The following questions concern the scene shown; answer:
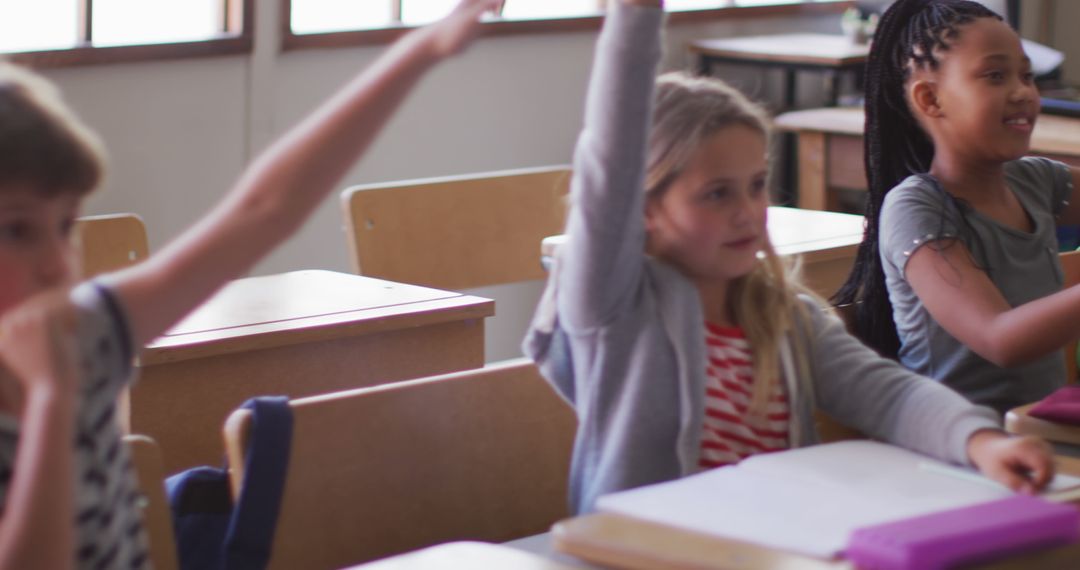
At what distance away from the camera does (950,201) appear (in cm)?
199

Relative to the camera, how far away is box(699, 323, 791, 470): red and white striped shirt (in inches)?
58.8

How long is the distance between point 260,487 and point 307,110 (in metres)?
2.82

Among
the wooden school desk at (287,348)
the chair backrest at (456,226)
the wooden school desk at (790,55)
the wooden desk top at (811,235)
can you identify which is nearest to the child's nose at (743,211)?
the wooden school desk at (287,348)

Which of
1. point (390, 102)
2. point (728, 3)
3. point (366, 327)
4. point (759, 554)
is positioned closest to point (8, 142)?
point (390, 102)

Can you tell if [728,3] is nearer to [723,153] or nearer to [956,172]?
[956,172]

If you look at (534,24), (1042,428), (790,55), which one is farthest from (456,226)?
(790,55)

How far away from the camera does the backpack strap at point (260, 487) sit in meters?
1.44

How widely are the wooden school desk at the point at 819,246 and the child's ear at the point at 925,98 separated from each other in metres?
0.57

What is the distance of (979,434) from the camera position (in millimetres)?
1364

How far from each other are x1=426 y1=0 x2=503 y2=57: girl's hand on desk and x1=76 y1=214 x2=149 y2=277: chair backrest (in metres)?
1.53

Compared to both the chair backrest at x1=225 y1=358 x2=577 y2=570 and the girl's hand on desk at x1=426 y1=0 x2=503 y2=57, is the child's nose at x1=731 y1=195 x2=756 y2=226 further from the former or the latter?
the girl's hand on desk at x1=426 y1=0 x2=503 y2=57

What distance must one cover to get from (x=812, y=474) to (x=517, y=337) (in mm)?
3590

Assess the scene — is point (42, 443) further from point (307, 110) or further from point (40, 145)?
point (307, 110)

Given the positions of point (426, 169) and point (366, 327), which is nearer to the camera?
point (366, 327)
